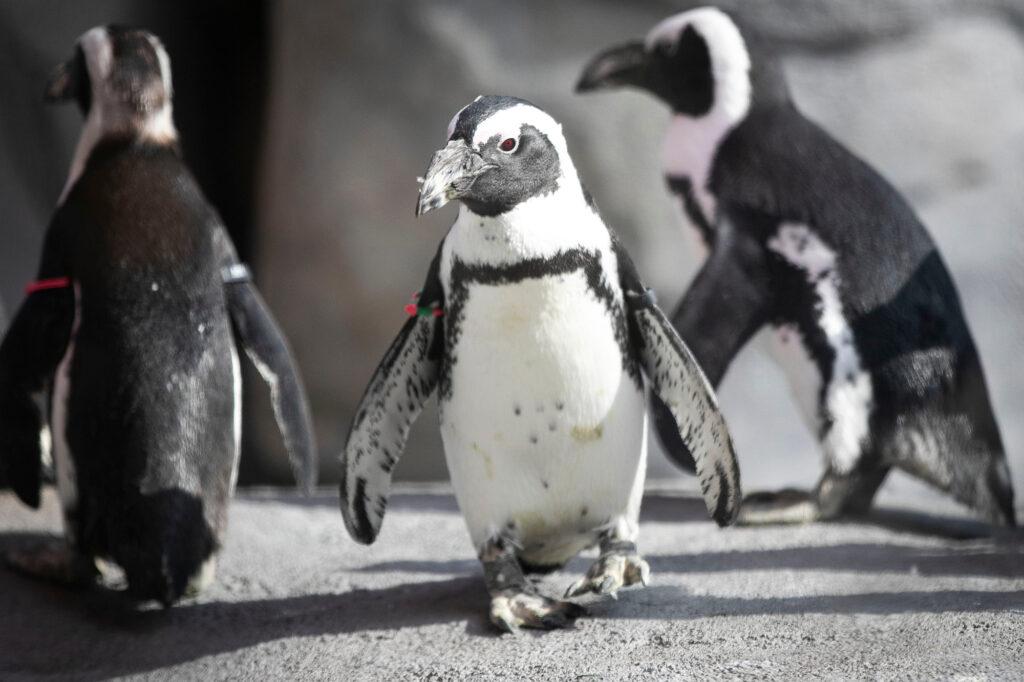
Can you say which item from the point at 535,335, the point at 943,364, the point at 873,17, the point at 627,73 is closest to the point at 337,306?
the point at 627,73

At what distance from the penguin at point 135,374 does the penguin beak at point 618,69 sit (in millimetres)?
1067

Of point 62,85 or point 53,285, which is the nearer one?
point 53,285

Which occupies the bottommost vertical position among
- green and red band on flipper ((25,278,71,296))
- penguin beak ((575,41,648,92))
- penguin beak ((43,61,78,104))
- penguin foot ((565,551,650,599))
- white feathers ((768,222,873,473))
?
Result: penguin foot ((565,551,650,599))

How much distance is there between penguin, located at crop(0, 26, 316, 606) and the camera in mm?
2045

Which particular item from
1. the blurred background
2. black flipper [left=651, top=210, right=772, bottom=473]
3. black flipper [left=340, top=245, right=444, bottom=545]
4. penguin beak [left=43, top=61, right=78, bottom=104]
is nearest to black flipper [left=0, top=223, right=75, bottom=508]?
penguin beak [left=43, top=61, right=78, bottom=104]

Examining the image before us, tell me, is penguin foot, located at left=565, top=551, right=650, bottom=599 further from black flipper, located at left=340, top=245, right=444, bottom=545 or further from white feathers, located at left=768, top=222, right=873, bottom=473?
white feathers, located at left=768, top=222, right=873, bottom=473

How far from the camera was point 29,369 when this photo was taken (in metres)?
2.10

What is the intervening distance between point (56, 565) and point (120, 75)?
91 centimetres

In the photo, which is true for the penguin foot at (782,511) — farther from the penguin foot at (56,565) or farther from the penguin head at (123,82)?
the penguin head at (123,82)

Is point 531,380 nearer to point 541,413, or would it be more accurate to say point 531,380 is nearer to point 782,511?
point 541,413

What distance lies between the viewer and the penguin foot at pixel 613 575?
5.87 feet

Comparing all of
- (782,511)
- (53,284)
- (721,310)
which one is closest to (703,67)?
(721,310)

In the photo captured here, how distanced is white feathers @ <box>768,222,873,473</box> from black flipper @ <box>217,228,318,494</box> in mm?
1031

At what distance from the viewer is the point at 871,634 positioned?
1.72 meters
